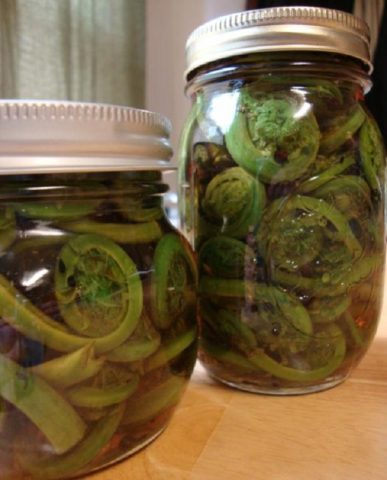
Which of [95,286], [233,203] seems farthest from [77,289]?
[233,203]

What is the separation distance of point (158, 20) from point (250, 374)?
5.55 ft

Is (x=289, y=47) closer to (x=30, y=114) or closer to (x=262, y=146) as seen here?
(x=262, y=146)

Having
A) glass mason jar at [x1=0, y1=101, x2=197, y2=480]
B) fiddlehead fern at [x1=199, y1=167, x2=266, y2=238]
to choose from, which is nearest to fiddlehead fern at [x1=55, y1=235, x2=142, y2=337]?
glass mason jar at [x1=0, y1=101, x2=197, y2=480]

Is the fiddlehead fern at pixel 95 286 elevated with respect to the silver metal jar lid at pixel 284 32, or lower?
lower

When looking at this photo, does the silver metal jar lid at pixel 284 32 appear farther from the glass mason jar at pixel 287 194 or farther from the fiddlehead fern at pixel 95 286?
the fiddlehead fern at pixel 95 286

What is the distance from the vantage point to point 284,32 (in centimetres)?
35

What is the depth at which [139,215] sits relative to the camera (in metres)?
0.31

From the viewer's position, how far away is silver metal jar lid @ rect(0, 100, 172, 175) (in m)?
0.25

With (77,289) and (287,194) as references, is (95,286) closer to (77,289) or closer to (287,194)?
(77,289)

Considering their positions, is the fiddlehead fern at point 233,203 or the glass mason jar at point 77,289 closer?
the glass mason jar at point 77,289

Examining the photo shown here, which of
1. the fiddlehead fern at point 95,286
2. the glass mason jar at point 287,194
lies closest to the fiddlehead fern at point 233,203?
the glass mason jar at point 287,194

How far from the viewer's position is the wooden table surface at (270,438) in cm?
30

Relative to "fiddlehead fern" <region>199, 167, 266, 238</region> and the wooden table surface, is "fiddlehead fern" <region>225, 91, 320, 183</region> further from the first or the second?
the wooden table surface

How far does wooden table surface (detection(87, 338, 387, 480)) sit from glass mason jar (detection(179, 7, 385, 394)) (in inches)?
1.0
